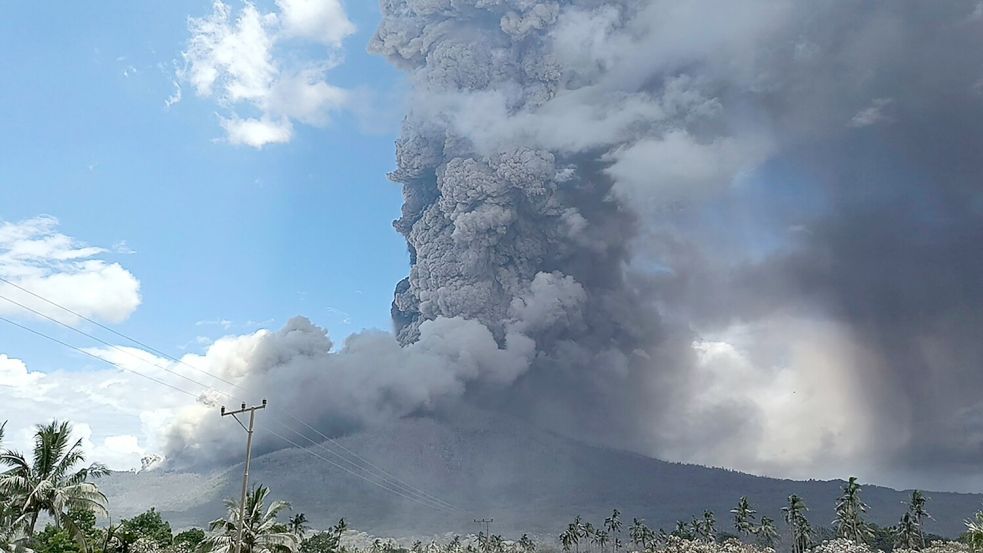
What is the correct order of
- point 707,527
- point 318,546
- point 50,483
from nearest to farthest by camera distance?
point 50,483 < point 318,546 < point 707,527

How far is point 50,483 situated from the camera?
39906mm

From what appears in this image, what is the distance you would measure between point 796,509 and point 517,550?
8892 cm

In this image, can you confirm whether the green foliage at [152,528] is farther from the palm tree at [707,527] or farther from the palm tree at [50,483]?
the palm tree at [707,527]

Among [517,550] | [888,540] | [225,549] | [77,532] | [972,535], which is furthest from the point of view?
[517,550]

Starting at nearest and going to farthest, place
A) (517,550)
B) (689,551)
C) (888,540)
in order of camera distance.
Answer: (689,551), (888,540), (517,550)

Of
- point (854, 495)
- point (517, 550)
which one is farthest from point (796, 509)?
point (517, 550)

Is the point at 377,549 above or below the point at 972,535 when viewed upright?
below

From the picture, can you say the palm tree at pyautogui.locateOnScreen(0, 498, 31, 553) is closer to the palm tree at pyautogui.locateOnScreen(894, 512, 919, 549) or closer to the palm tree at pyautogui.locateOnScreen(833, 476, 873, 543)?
the palm tree at pyautogui.locateOnScreen(833, 476, 873, 543)

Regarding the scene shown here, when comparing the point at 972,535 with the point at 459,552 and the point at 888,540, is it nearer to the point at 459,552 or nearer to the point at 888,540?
the point at 888,540

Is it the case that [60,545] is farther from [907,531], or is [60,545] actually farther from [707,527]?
[707,527]

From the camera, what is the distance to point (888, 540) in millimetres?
151625

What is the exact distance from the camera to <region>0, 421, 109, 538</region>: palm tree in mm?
39406

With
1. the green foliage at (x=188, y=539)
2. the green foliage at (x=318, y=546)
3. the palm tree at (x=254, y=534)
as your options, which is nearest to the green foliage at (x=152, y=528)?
the green foliage at (x=188, y=539)

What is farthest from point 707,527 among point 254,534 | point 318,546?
point 254,534
